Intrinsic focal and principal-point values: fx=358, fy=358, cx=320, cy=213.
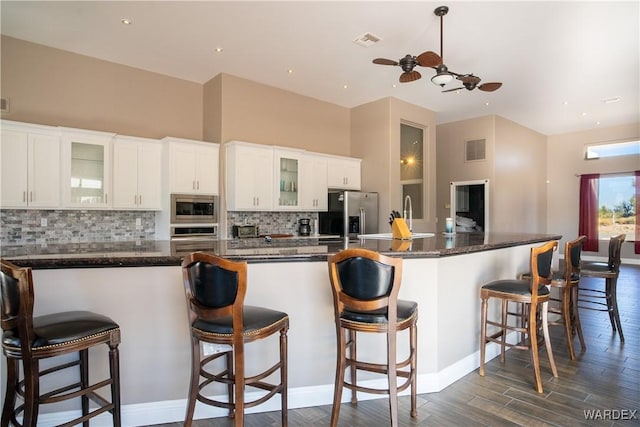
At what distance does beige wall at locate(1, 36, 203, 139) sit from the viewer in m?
4.05

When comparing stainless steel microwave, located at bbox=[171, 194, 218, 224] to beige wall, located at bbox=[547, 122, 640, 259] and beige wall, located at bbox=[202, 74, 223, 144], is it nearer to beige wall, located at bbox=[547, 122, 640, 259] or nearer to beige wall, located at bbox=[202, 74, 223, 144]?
beige wall, located at bbox=[202, 74, 223, 144]

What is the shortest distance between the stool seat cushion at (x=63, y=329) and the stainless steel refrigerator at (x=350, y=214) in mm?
4136

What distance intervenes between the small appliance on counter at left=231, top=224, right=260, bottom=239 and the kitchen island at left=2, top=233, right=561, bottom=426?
8.54 ft

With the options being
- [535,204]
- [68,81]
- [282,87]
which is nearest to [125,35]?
[68,81]

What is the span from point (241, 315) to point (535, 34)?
4316mm

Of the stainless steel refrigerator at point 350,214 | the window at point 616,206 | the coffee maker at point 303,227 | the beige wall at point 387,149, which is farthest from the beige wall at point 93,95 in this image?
the window at point 616,206

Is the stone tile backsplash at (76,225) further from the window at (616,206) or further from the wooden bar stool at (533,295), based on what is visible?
the window at (616,206)

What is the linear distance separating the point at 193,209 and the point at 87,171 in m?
1.28

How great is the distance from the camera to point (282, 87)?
559cm

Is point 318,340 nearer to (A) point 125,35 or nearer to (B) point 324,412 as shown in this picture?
(B) point 324,412

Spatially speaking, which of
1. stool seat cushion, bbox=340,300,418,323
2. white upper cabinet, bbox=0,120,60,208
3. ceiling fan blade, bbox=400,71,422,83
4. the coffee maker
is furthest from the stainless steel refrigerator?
white upper cabinet, bbox=0,120,60,208

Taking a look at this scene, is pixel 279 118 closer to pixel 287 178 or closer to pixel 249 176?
pixel 287 178

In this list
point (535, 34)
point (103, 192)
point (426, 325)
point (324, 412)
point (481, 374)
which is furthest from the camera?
point (103, 192)

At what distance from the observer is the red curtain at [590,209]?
8.85 meters
